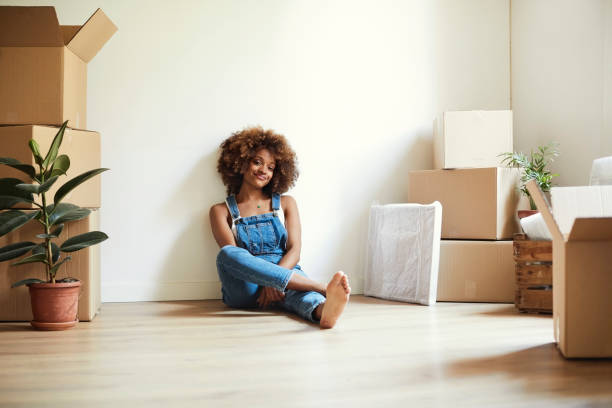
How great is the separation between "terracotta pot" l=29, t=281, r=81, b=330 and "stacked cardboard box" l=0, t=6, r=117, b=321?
0.13 meters

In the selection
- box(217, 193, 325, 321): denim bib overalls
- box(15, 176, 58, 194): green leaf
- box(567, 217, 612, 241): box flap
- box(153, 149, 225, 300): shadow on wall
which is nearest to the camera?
box(567, 217, 612, 241): box flap

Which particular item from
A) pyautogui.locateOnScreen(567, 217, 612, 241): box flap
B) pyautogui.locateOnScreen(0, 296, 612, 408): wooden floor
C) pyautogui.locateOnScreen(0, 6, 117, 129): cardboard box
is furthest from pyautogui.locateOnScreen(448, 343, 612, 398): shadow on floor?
pyautogui.locateOnScreen(0, 6, 117, 129): cardboard box

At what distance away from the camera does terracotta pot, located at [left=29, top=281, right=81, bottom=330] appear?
187 cm

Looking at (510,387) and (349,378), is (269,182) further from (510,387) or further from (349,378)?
(510,387)

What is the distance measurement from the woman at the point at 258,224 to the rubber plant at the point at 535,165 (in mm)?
946

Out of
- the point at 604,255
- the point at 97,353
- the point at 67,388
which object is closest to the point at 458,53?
the point at 604,255

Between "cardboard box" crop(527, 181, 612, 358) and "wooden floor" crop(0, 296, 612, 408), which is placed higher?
"cardboard box" crop(527, 181, 612, 358)

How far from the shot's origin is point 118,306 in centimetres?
236

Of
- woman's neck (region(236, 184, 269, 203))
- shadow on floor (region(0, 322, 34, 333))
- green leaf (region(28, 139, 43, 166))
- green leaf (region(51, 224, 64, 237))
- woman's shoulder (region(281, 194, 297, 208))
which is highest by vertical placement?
green leaf (region(28, 139, 43, 166))

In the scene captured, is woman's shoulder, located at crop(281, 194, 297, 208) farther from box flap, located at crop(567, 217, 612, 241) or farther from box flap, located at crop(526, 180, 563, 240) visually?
box flap, located at crop(567, 217, 612, 241)

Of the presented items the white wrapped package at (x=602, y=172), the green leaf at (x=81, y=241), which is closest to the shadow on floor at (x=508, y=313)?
the white wrapped package at (x=602, y=172)

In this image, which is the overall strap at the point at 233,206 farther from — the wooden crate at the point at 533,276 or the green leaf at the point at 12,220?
the wooden crate at the point at 533,276

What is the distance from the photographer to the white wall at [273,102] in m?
2.50

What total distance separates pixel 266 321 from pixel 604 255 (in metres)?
1.10
